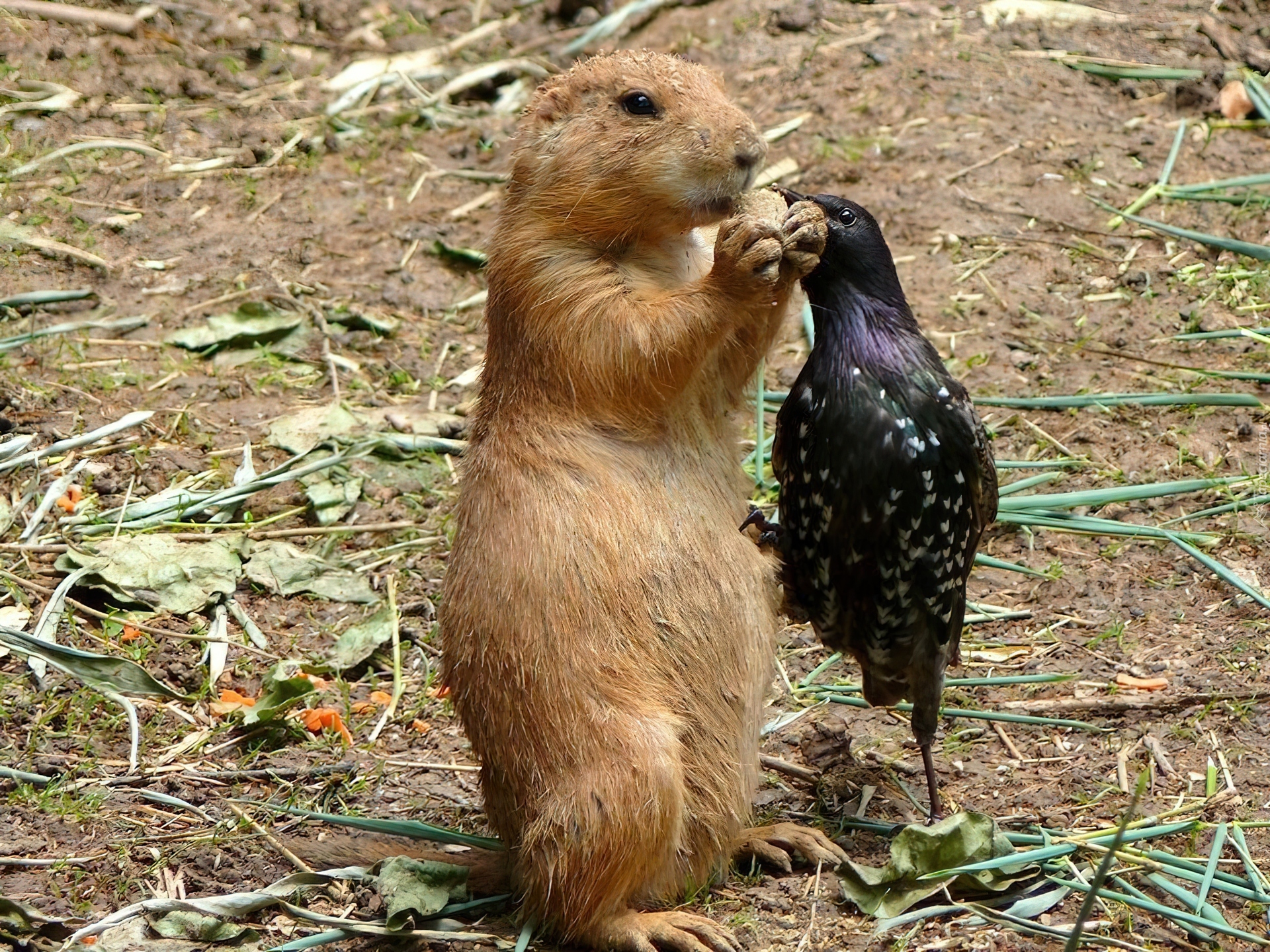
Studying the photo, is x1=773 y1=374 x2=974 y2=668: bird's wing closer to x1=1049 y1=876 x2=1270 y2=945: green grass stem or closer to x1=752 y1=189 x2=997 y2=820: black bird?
x1=752 y1=189 x2=997 y2=820: black bird

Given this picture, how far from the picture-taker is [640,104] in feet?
13.0

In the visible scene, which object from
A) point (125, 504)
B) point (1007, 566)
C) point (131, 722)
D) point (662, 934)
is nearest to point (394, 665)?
point (131, 722)

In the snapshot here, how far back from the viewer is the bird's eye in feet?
13.0

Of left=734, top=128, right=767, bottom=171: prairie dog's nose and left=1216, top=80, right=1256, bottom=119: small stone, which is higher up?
left=734, top=128, right=767, bottom=171: prairie dog's nose

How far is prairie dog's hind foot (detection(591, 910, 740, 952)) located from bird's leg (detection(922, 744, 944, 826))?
719 mm

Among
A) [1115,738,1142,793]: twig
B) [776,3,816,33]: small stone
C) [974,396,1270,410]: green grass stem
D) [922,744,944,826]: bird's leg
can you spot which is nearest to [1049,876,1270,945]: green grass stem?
[922,744,944,826]: bird's leg

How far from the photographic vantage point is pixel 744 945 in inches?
145

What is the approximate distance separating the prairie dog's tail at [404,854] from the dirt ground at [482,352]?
0.37 feet

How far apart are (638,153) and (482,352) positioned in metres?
3.03

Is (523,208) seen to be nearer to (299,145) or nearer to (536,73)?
(299,145)

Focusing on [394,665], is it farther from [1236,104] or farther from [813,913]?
[1236,104]

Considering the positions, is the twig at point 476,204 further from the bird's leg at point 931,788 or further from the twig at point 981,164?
the bird's leg at point 931,788

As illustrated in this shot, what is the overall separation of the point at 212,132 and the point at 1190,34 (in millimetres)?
5580

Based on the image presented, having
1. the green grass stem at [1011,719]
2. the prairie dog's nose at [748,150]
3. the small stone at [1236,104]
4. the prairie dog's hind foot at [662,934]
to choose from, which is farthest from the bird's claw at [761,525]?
the small stone at [1236,104]
